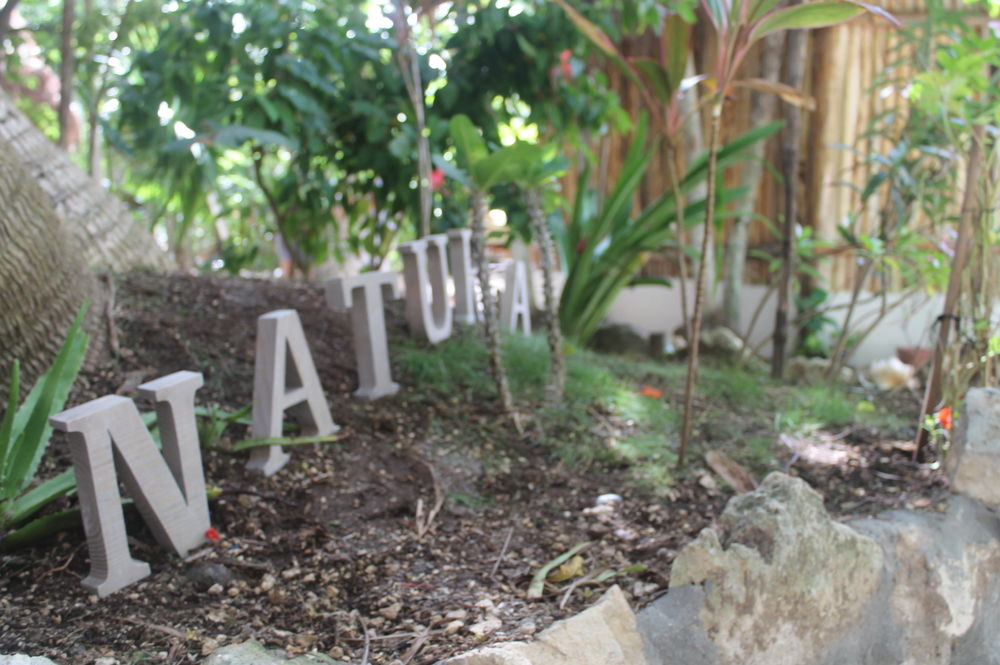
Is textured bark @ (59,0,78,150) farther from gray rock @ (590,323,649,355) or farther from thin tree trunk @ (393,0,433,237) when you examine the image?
gray rock @ (590,323,649,355)

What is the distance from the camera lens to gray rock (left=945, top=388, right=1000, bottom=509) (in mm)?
2139

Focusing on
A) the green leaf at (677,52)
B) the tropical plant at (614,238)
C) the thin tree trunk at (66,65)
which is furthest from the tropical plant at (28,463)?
the tropical plant at (614,238)

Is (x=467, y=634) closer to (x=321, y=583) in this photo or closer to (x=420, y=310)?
(x=321, y=583)

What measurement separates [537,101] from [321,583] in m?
2.43

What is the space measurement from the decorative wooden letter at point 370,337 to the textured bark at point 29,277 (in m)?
0.71

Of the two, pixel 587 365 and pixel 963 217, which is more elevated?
pixel 963 217

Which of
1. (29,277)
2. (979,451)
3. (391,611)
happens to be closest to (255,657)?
(391,611)

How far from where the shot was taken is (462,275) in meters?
3.19

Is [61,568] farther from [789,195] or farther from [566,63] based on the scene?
[789,195]

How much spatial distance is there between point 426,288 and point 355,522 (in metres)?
1.11

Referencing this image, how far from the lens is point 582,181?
13.9 ft

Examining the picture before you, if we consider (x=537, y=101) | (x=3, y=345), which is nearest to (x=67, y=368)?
(x=3, y=345)

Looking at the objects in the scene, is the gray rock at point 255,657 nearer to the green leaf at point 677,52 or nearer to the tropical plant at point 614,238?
the green leaf at point 677,52

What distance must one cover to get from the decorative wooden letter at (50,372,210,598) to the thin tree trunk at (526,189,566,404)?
46.6 inches
